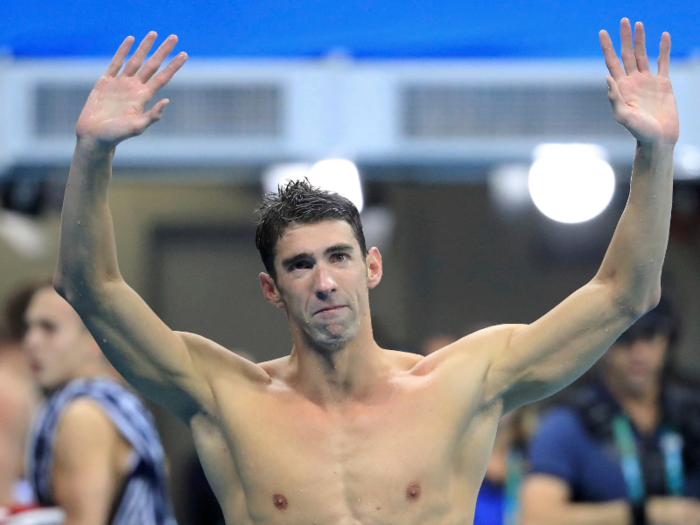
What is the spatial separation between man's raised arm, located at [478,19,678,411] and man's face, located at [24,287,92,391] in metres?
1.94

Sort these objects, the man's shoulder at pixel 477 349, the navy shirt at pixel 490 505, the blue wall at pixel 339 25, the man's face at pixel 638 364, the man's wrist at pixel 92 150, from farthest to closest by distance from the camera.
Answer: the navy shirt at pixel 490 505
the man's face at pixel 638 364
the blue wall at pixel 339 25
the man's shoulder at pixel 477 349
the man's wrist at pixel 92 150

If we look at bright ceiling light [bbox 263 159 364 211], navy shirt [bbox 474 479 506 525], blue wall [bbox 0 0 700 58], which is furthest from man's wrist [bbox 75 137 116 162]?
bright ceiling light [bbox 263 159 364 211]

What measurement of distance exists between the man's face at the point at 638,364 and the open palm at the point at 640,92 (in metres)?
1.46

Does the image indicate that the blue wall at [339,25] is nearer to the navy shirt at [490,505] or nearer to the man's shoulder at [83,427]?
the man's shoulder at [83,427]

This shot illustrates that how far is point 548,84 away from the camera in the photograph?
510 centimetres

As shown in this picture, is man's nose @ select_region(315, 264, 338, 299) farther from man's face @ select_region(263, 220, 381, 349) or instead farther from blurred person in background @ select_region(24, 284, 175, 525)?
blurred person in background @ select_region(24, 284, 175, 525)

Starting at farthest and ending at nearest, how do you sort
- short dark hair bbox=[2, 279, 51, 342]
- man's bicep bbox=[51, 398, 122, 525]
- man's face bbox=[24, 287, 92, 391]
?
short dark hair bbox=[2, 279, 51, 342] → man's face bbox=[24, 287, 92, 391] → man's bicep bbox=[51, 398, 122, 525]

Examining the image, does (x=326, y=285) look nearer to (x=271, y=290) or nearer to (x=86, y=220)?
(x=271, y=290)

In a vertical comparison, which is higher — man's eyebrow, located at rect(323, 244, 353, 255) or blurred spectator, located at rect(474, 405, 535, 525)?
man's eyebrow, located at rect(323, 244, 353, 255)

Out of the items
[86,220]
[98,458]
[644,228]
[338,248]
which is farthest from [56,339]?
[644,228]

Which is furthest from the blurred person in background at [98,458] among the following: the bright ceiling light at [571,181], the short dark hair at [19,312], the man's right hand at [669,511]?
the bright ceiling light at [571,181]

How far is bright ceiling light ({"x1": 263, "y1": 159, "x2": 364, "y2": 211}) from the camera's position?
5.16 metres

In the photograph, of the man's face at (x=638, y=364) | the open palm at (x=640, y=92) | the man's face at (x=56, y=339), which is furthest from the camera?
the man's face at (x=56, y=339)

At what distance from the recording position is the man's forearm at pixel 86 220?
194cm
